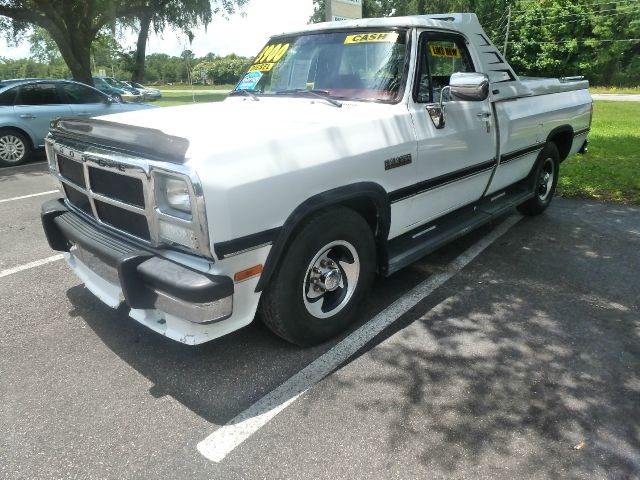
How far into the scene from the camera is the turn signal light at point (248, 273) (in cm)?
247

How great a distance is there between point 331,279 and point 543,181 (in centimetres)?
392

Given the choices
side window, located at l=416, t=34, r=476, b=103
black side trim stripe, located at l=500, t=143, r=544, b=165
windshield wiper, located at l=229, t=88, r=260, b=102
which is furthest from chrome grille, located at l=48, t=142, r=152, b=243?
black side trim stripe, located at l=500, t=143, r=544, b=165

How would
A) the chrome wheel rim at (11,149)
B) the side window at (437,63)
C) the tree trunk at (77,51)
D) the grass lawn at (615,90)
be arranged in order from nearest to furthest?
the side window at (437,63) → the chrome wheel rim at (11,149) → the tree trunk at (77,51) → the grass lawn at (615,90)

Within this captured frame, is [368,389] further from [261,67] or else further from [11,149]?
[11,149]

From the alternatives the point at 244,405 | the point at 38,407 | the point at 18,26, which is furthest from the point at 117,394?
the point at 18,26

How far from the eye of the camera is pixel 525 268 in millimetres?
4371

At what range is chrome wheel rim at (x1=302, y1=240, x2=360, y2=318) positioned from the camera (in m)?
2.99

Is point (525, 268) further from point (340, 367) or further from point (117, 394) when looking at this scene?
point (117, 394)

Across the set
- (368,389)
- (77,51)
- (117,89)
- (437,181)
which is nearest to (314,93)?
(437,181)

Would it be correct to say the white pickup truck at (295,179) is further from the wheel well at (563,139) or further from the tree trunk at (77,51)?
the tree trunk at (77,51)

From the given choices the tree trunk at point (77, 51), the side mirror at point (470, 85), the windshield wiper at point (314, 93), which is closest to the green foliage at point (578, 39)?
the tree trunk at point (77, 51)

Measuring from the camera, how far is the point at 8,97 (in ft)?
30.0

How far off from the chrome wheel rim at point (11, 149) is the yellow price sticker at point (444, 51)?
28.5ft

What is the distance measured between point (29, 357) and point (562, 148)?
601 centimetres
